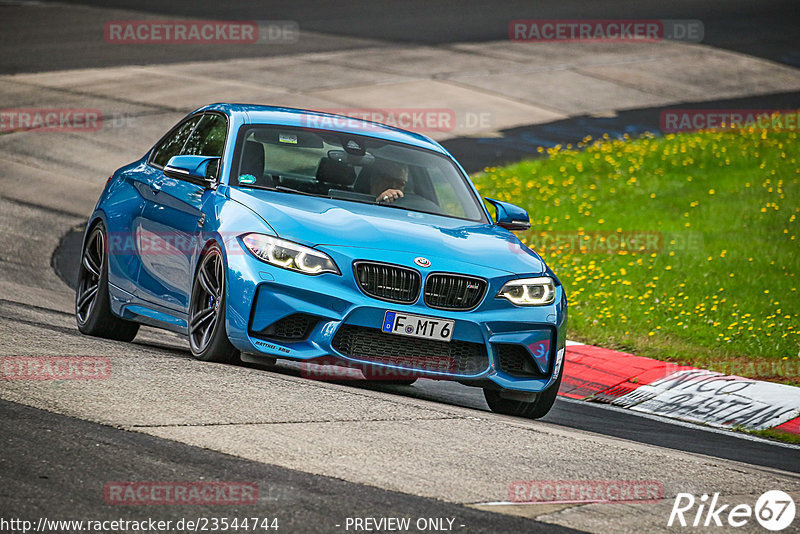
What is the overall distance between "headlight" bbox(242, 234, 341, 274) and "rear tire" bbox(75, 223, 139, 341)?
2.30 m

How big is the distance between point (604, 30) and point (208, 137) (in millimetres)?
28530

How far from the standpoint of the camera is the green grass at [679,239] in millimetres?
11711

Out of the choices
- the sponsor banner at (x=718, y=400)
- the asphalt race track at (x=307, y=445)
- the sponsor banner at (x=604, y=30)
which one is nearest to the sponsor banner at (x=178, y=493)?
the asphalt race track at (x=307, y=445)

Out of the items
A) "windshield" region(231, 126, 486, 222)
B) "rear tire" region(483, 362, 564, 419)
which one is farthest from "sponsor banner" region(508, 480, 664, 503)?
"windshield" region(231, 126, 486, 222)

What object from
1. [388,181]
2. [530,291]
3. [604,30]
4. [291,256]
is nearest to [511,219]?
[388,181]

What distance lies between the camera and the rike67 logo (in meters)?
5.45

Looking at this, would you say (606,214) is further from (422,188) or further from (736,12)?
(736,12)

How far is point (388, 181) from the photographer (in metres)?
8.63

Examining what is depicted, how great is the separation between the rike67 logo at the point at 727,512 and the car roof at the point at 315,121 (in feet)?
13.5

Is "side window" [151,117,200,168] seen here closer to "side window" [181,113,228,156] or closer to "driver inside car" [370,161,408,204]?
"side window" [181,113,228,156]

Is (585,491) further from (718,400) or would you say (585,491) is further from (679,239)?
(679,239)

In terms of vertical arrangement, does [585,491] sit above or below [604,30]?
below

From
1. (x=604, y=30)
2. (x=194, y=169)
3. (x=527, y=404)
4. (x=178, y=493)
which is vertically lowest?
(x=527, y=404)

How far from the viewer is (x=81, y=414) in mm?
6062
